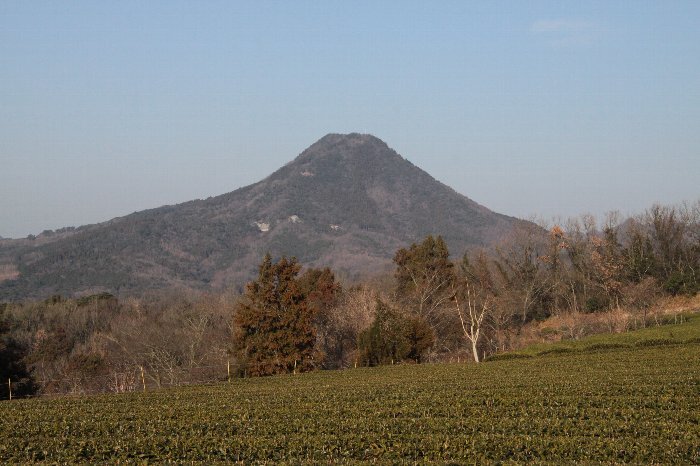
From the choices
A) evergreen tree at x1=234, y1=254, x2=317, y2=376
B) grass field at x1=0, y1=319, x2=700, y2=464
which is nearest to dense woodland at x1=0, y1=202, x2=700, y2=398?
evergreen tree at x1=234, y1=254, x2=317, y2=376

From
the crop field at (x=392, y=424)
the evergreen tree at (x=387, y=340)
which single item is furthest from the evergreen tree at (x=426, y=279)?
the crop field at (x=392, y=424)

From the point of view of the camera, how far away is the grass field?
16.6 metres

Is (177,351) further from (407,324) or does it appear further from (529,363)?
(529,363)

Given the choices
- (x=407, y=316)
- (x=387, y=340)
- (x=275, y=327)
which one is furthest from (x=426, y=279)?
(x=275, y=327)

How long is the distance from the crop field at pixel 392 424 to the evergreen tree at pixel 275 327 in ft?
76.1

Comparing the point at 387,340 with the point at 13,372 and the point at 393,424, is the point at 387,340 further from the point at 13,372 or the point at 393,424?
the point at 393,424

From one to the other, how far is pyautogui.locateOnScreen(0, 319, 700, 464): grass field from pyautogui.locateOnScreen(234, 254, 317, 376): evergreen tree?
2232 cm

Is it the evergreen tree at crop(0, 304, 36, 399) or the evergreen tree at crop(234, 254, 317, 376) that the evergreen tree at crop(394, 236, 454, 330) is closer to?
the evergreen tree at crop(234, 254, 317, 376)

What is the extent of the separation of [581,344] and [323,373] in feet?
60.3

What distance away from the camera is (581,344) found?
51188mm

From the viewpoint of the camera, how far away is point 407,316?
64.4m

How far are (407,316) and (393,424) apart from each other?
4436 centimetres

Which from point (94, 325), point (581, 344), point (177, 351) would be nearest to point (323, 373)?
point (581, 344)

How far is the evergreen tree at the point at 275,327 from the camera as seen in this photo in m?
54.9
